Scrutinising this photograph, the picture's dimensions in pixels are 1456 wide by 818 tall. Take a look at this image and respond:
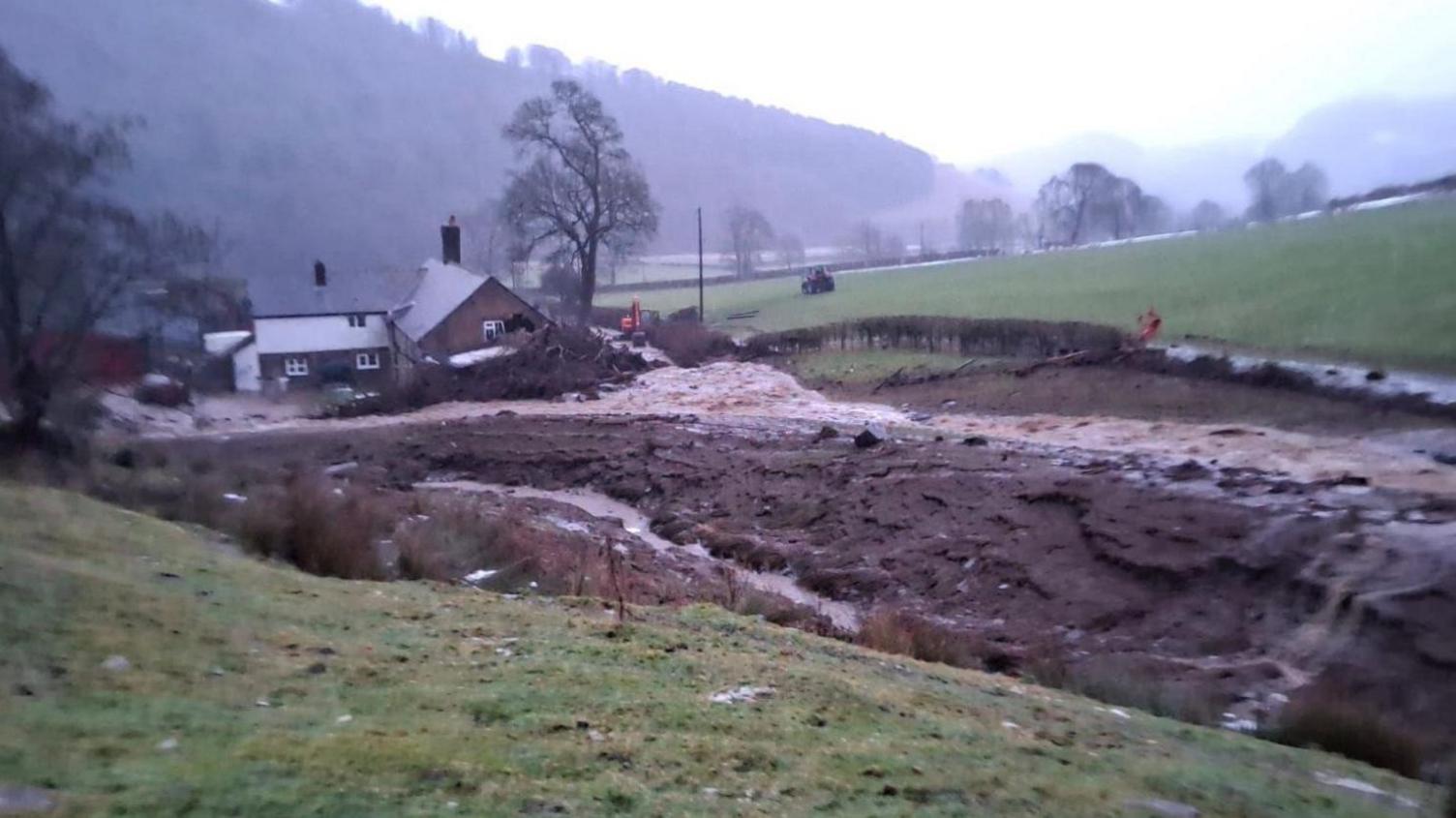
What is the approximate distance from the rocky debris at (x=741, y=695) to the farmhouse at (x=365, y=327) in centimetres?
4965

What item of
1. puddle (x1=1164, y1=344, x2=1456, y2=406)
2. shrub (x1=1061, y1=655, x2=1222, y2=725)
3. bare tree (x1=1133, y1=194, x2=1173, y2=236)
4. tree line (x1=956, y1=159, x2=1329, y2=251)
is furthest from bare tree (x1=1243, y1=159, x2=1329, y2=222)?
shrub (x1=1061, y1=655, x2=1222, y2=725)

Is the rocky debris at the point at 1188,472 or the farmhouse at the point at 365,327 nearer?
the rocky debris at the point at 1188,472

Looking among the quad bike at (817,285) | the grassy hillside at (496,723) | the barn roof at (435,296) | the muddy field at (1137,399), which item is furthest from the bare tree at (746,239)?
the grassy hillside at (496,723)

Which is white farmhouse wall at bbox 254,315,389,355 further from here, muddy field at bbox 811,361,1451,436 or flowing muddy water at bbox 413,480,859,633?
muddy field at bbox 811,361,1451,436

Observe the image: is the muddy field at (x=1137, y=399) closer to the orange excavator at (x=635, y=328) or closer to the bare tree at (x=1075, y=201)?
the orange excavator at (x=635, y=328)

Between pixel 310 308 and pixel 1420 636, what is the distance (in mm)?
53918

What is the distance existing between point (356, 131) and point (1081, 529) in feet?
378

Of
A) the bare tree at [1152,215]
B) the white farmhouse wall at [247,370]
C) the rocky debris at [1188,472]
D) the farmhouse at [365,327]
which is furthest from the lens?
the bare tree at [1152,215]

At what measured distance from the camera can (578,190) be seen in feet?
244

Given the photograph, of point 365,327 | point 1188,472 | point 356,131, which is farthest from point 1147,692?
point 356,131

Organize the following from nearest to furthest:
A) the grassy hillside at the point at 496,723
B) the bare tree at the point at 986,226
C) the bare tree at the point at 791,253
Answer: the grassy hillside at the point at 496,723
the bare tree at the point at 986,226
the bare tree at the point at 791,253

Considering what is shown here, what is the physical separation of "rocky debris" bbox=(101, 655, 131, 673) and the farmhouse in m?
49.3

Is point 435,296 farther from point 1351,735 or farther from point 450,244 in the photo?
point 1351,735

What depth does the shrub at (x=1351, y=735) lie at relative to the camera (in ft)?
28.9
